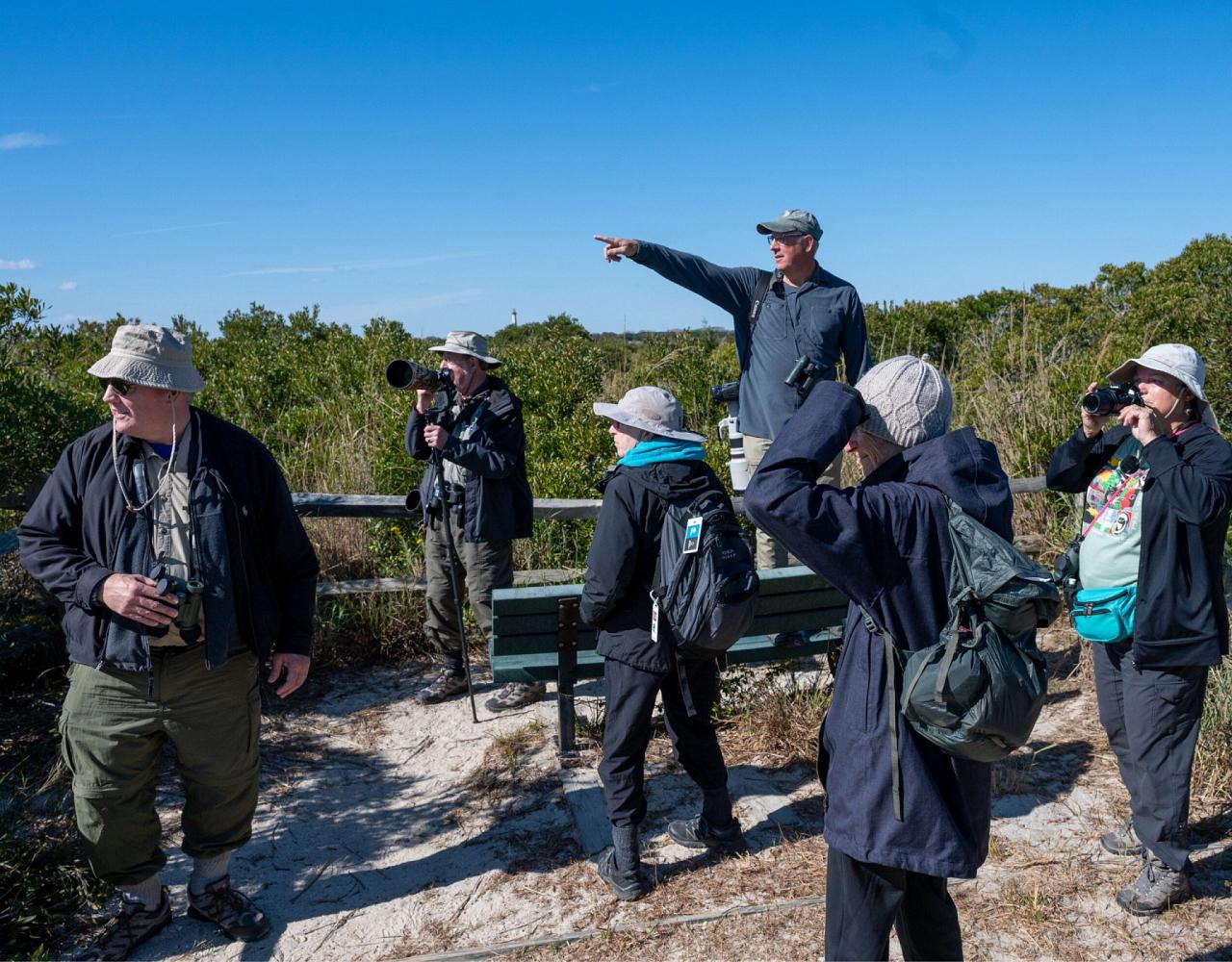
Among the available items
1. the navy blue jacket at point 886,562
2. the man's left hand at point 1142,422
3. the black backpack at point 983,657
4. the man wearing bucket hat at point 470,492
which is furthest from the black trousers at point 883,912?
the man wearing bucket hat at point 470,492

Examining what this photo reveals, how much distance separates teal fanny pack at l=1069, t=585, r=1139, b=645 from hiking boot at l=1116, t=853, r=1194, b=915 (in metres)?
0.75

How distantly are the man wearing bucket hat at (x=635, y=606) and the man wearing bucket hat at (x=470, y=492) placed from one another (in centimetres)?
143

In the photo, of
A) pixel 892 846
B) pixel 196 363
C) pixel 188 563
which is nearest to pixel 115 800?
pixel 188 563

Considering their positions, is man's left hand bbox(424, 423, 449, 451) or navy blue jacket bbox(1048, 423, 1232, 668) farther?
man's left hand bbox(424, 423, 449, 451)

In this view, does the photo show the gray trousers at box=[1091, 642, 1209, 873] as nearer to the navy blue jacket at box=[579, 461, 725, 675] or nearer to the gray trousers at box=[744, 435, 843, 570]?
the navy blue jacket at box=[579, 461, 725, 675]

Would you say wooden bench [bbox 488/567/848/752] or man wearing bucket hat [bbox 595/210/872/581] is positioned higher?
man wearing bucket hat [bbox 595/210/872/581]

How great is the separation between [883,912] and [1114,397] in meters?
1.93

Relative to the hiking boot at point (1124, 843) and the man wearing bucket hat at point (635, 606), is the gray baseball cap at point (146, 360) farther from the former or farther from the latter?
the hiking boot at point (1124, 843)

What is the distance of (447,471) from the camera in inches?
205

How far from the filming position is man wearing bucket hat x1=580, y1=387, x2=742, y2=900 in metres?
3.40

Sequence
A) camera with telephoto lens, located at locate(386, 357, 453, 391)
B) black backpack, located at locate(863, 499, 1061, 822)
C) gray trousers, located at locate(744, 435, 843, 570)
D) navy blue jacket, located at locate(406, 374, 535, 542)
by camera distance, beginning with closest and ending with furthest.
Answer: black backpack, located at locate(863, 499, 1061, 822)
camera with telephoto lens, located at locate(386, 357, 453, 391)
navy blue jacket, located at locate(406, 374, 535, 542)
gray trousers, located at locate(744, 435, 843, 570)

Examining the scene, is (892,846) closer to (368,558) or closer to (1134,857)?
(1134,857)

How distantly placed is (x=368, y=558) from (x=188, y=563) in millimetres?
3359

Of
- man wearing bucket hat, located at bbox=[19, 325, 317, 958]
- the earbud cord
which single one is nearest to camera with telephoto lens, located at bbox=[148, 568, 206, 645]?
man wearing bucket hat, located at bbox=[19, 325, 317, 958]
